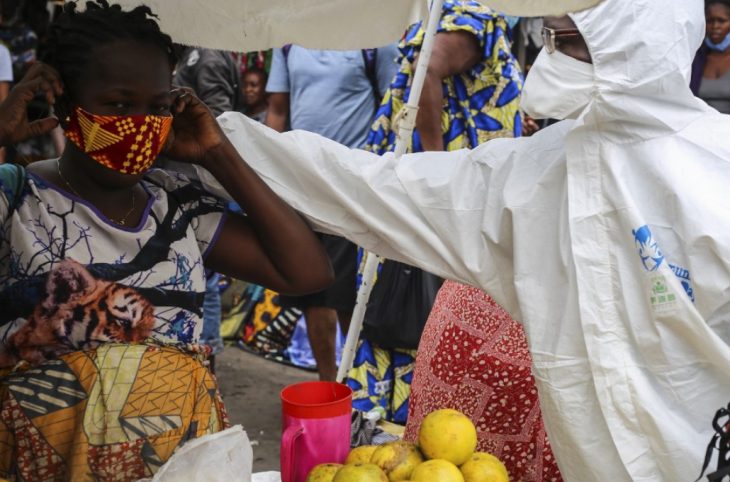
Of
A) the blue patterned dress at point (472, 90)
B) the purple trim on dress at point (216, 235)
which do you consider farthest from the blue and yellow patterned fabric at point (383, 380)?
the purple trim on dress at point (216, 235)

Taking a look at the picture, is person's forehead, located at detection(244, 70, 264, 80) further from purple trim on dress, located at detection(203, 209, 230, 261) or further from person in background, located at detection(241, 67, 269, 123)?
purple trim on dress, located at detection(203, 209, 230, 261)

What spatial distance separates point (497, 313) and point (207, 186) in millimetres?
793

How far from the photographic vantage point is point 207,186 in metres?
2.09

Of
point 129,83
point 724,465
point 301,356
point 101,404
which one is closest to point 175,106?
point 129,83

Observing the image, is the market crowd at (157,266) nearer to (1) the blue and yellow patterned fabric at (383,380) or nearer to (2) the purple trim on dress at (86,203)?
(2) the purple trim on dress at (86,203)

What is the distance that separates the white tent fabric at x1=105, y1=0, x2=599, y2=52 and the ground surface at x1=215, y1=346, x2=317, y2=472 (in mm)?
2218

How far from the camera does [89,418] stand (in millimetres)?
1596

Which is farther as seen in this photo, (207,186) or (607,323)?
(207,186)

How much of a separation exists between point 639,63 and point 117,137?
1.06m

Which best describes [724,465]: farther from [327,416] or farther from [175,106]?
[175,106]

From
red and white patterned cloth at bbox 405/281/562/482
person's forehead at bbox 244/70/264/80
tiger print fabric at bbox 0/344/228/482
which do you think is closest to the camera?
tiger print fabric at bbox 0/344/228/482

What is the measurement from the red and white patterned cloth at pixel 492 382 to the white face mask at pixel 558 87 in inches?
21.8

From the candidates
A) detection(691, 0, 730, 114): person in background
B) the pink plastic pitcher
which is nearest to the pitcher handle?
the pink plastic pitcher

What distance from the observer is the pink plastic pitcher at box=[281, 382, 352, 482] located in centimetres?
181
